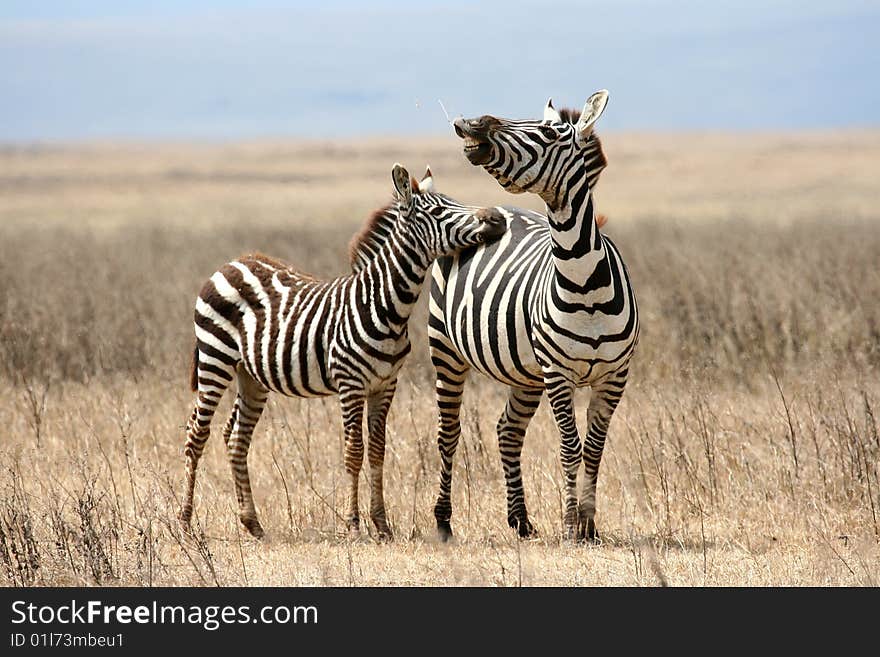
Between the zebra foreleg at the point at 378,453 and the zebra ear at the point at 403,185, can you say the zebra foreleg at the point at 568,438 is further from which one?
the zebra ear at the point at 403,185

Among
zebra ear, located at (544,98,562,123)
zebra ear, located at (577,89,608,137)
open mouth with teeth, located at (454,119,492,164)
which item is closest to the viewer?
open mouth with teeth, located at (454,119,492,164)

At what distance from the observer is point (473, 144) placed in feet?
21.1

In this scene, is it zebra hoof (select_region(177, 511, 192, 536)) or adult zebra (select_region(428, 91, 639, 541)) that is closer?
adult zebra (select_region(428, 91, 639, 541))

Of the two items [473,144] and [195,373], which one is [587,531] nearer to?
[473,144]

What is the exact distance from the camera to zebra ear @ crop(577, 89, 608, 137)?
6715mm

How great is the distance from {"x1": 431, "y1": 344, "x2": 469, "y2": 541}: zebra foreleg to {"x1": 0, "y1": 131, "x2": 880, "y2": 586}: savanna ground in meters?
0.18

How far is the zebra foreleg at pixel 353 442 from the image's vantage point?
7.45 metres

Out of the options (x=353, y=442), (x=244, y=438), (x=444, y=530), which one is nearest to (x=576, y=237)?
(x=353, y=442)

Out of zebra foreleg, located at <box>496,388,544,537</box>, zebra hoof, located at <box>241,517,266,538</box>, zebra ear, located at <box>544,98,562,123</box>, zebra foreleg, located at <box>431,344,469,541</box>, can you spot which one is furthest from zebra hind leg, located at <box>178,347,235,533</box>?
zebra ear, located at <box>544,98,562,123</box>

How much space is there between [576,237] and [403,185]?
134 cm

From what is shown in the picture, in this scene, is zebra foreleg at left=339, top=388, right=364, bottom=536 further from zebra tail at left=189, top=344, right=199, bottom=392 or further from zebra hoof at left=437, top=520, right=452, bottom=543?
zebra tail at left=189, top=344, right=199, bottom=392

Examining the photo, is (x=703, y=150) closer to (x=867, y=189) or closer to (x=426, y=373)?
(x=867, y=189)
